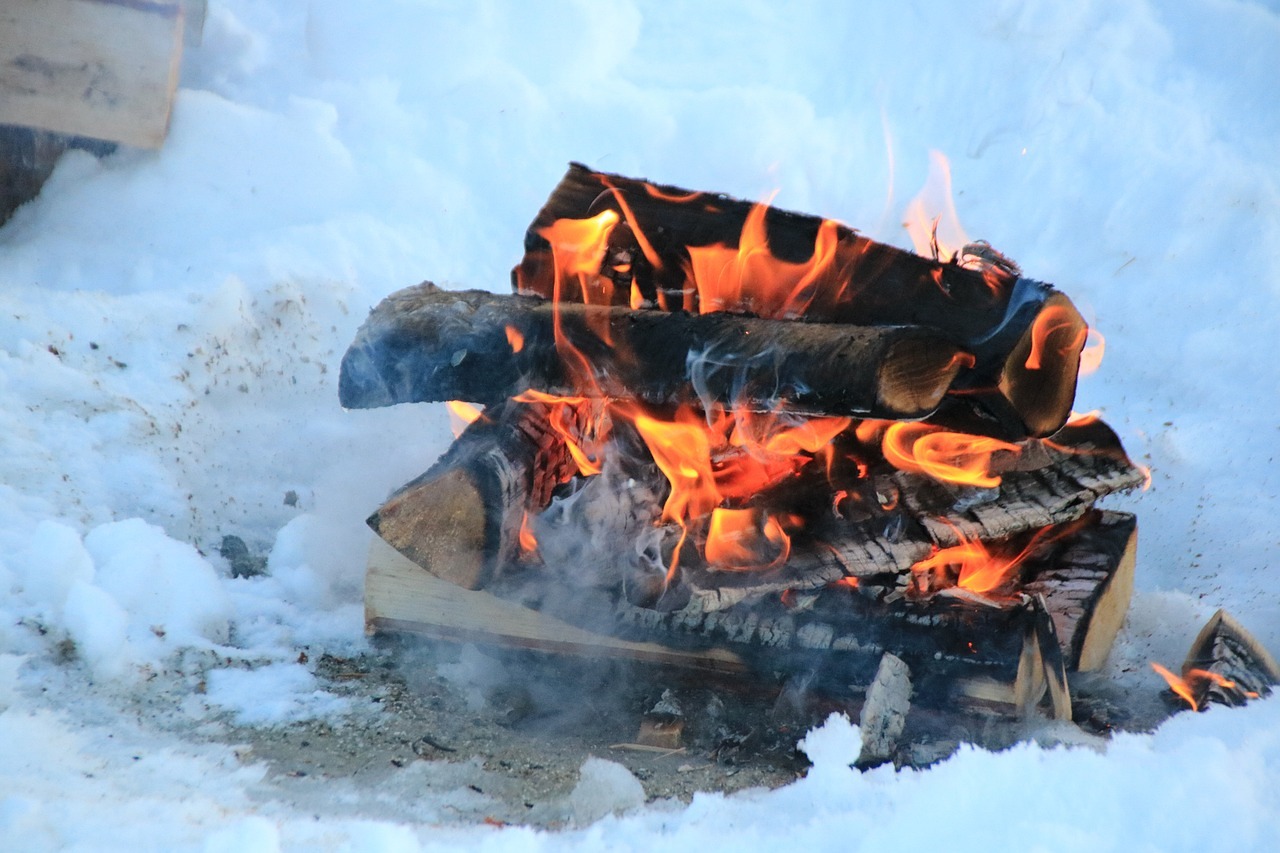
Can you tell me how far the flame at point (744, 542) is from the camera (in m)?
2.04

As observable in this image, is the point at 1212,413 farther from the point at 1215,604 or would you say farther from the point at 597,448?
the point at 597,448

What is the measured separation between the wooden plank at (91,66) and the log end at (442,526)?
246cm

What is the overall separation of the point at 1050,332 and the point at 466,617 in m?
1.44

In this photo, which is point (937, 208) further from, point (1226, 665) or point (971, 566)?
point (1226, 665)

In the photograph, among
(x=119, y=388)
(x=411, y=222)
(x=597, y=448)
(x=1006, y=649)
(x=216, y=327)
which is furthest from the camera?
(x=411, y=222)

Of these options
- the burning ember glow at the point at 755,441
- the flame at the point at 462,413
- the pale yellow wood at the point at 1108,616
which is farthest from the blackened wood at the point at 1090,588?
the flame at the point at 462,413

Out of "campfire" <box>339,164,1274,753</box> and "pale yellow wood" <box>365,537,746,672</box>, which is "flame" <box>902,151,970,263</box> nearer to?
"campfire" <box>339,164,1274,753</box>

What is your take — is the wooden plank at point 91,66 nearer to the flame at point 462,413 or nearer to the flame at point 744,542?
the flame at point 462,413

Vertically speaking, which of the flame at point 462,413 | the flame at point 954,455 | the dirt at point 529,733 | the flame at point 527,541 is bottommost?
the dirt at point 529,733

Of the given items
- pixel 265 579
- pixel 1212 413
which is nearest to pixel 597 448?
pixel 265 579

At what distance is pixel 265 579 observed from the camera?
240 cm

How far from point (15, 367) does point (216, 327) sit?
58 centimetres

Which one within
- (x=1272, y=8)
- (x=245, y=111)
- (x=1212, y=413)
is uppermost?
(x=1272, y=8)

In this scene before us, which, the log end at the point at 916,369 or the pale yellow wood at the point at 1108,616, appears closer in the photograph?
the log end at the point at 916,369
